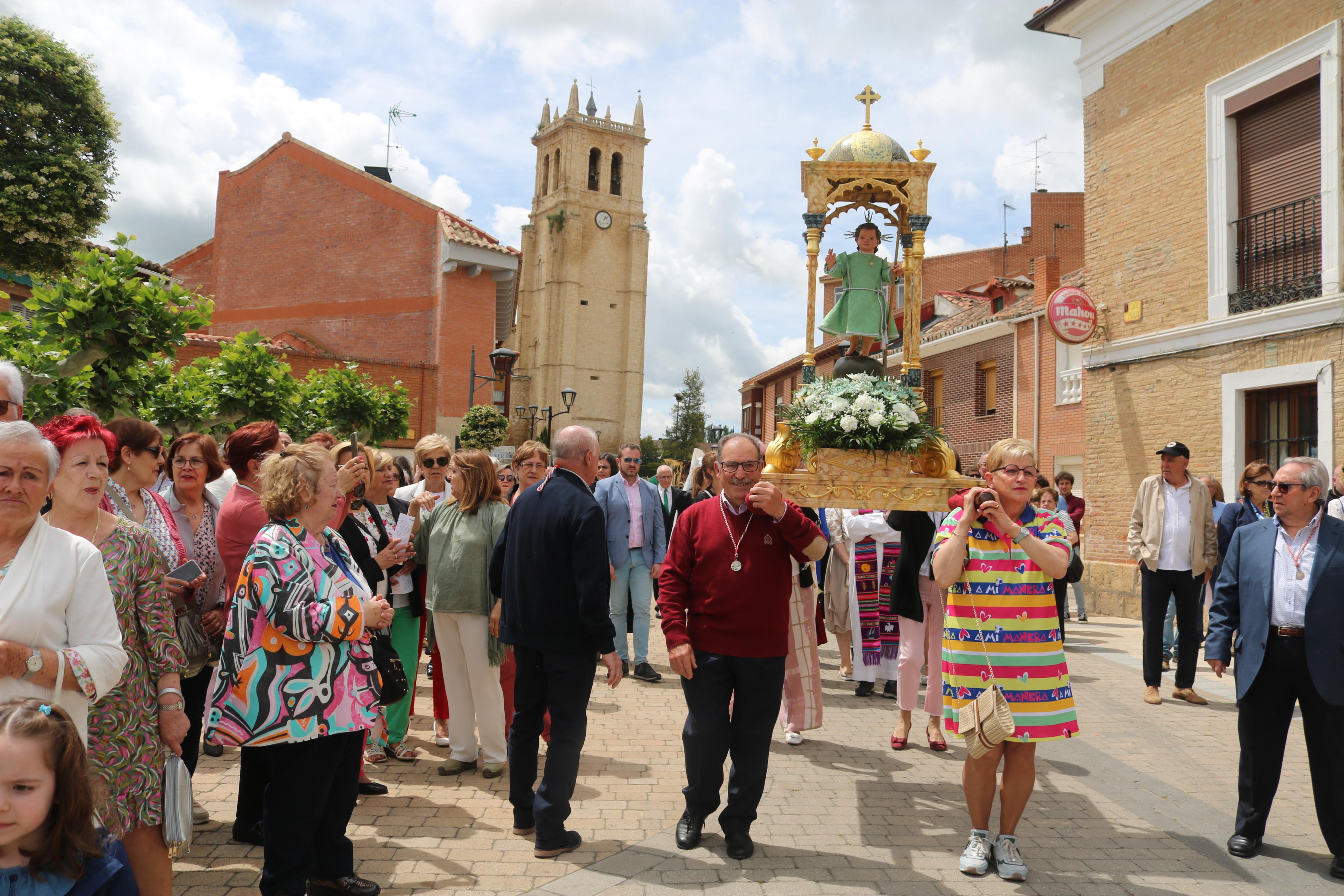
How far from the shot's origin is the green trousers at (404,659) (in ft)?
20.2

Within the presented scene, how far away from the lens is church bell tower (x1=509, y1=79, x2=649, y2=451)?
71.1m

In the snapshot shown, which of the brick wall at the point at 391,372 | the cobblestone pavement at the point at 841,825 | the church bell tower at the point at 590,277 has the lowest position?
the cobblestone pavement at the point at 841,825

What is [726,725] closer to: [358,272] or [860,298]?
[860,298]

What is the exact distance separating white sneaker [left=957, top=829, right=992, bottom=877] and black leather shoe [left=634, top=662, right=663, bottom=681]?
4896 millimetres

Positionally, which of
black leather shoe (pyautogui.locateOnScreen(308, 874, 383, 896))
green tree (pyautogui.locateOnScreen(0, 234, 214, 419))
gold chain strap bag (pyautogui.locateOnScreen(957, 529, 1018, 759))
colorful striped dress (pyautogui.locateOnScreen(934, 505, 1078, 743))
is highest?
green tree (pyautogui.locateOnScreen(0, 234, 214, 419))

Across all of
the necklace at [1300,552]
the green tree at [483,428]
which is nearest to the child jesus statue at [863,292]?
the necklace at [1300,552]

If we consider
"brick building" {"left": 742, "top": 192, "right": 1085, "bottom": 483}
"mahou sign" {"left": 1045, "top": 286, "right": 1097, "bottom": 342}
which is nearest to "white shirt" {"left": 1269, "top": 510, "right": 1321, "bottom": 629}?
"mahou sign" {"left": 1045, "top": 286, "right": 1097, "bottom": 342}

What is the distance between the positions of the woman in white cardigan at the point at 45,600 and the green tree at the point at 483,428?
2083 cm

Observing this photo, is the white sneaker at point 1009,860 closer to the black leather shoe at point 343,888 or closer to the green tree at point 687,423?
the black leather shoe at point 343,888

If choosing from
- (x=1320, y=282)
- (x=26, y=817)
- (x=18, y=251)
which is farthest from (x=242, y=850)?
(x=1320, y=282)

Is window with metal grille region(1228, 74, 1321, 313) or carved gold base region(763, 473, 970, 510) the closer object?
carved gold base region(763, 473, 970, 510)

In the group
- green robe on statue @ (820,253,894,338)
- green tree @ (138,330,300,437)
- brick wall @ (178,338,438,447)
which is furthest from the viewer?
brick wall @ (178,338,438,447)

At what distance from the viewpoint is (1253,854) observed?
186 inches

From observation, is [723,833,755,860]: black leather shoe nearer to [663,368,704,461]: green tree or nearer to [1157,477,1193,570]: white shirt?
[1157,477,1193,570]: white shirt
